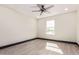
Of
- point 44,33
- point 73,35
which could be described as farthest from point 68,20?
point 44,33

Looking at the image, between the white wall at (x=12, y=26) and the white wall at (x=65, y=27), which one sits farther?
the white wall at (x=65, y=27)

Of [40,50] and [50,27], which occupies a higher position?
[50,27]

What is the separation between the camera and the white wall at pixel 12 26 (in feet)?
12.9

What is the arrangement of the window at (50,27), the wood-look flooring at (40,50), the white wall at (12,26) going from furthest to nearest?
the window at (50,27) → the white wall at (12,26) → the wood-look flooring at (40,50)

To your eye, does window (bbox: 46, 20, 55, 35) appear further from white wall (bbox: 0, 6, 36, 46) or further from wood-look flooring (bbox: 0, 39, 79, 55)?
wood-look flooring (bbox: 0, 39, 79, 55)

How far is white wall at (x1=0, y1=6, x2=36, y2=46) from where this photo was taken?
12.9 ft

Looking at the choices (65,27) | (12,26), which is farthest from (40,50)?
(65,27)

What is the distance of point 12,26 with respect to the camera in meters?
4.52

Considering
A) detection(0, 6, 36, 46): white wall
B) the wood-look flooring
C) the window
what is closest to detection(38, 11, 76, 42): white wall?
the window

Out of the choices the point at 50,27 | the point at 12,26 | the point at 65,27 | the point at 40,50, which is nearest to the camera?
the point at 40,50

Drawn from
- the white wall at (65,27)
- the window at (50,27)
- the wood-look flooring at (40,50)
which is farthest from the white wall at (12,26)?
the white wall at (65,27)

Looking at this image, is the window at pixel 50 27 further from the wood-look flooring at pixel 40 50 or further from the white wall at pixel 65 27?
the wood-look flooring at pixel 40 50

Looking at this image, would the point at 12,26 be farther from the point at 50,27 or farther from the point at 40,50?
the point at 50,27

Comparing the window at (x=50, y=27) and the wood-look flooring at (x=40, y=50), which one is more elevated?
the window at (x=50, y=27)
